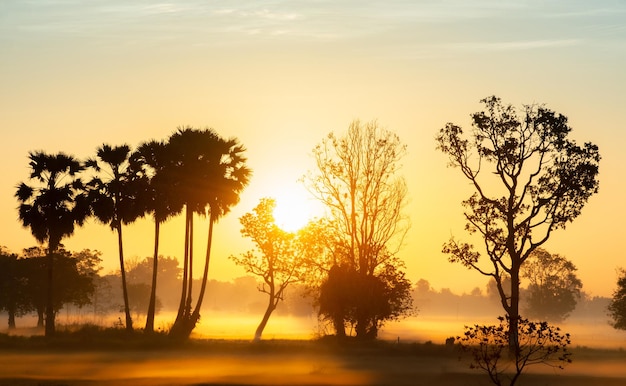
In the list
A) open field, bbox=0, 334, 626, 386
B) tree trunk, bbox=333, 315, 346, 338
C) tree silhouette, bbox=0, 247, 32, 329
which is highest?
tree silhouette, bbox=0, 247, 32, 329

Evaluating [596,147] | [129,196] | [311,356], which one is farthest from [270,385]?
[129,196]

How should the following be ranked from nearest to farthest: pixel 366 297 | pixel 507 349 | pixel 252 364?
pixel 252 364
pixel 507 349
pixel 366 297

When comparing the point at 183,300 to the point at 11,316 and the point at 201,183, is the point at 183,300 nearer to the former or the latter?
the point at 201,183

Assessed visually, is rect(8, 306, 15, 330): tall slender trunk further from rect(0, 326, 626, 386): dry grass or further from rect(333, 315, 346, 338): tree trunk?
rect(333, 315, 346, 338): tree trunk

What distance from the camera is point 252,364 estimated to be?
51500 mm

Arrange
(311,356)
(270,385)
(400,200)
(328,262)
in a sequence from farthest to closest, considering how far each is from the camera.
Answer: (328,262), (400,200), (311,356), (270,385)

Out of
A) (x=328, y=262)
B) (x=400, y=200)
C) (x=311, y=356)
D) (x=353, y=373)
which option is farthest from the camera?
(x=328, y=262)

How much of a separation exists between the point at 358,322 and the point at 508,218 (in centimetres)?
1652

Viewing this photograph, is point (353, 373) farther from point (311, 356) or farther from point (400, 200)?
point (400, 200)

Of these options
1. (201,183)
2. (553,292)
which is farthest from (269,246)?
(553,292)

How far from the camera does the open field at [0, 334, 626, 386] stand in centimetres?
4166

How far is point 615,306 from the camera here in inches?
4247

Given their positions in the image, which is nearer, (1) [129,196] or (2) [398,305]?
(2) [398,305]

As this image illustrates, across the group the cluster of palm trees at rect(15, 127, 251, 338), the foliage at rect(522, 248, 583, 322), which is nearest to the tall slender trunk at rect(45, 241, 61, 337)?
the cluster of palm trees at rect(15, 127, 251, 338)
